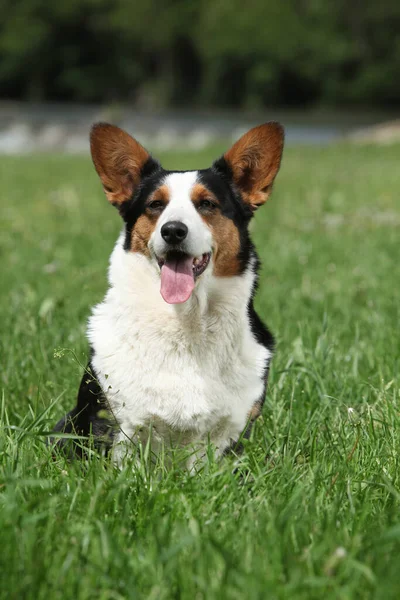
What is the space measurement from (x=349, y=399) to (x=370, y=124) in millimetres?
44550

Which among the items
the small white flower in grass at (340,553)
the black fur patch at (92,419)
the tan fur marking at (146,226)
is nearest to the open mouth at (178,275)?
the tan fur marking at (146,226)

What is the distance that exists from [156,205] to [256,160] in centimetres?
45

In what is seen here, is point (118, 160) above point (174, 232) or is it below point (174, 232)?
above

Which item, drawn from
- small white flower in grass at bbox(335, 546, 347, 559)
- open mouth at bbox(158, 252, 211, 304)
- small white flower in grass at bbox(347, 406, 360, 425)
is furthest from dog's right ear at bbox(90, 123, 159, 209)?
small white flower in grass at bbox(335, 546, 347, 559)

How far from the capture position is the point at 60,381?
3404 millimetres

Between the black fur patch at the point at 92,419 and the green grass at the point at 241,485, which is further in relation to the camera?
the black fur patch at the point at 92,419

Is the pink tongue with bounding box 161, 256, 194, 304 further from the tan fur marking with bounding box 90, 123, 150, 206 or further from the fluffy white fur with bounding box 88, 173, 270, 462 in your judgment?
the tan fur marking with bounding box 90, 123, 150, 206

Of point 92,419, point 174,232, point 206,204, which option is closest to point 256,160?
point 206,204

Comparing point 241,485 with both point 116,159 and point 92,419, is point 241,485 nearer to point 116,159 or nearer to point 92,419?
point 92,419

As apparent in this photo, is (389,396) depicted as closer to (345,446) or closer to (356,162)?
(345,446)

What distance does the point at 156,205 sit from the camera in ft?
9.21

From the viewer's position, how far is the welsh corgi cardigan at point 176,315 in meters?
2.62

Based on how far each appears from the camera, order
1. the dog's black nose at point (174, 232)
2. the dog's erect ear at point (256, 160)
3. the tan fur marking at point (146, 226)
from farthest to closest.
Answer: the dog's erect ear at point (256, 160)
the tan fur marking at point (146, 226)
the dog's black nose at point (174, 232)

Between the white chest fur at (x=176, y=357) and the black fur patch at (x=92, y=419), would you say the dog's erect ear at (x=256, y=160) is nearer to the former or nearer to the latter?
the white chest fur at (x=176, y=357)
